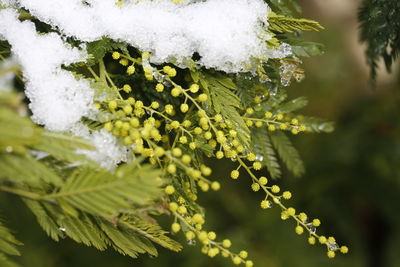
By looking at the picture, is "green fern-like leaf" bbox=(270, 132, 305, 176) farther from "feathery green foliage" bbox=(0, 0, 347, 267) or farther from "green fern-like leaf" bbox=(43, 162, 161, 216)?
"green fern-like leaf" bbox=(43, 162, 161, 216)

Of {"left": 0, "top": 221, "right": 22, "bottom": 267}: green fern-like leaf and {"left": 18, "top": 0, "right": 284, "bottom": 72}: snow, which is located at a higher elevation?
{"left": 18, "top": 0, "right": 284, "bottom": 72}: snow

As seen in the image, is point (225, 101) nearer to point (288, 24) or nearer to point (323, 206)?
point (288, 24)

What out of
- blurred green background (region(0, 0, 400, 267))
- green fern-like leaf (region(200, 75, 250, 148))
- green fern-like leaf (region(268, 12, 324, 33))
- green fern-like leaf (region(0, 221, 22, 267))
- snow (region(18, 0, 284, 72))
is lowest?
blurred green background (region(0, 0, 400, 267))

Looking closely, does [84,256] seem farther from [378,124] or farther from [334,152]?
[378,124]

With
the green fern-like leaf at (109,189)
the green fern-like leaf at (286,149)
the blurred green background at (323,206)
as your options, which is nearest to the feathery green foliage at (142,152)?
the green fern-like leaf at (109,189)

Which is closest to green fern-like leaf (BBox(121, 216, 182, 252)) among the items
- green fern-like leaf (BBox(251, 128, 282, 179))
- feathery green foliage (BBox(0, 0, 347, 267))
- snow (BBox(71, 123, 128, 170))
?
feathery green foliage (BBox(0, 0, 347, 267))

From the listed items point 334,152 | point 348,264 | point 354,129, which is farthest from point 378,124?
point 348,264

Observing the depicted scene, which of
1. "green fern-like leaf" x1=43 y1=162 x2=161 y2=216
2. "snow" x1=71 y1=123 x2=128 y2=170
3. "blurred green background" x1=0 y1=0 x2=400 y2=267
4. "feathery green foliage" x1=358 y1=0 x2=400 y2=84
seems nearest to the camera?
"green fern-like leaf" x1=43 y1=162 x2=161 y2=216
